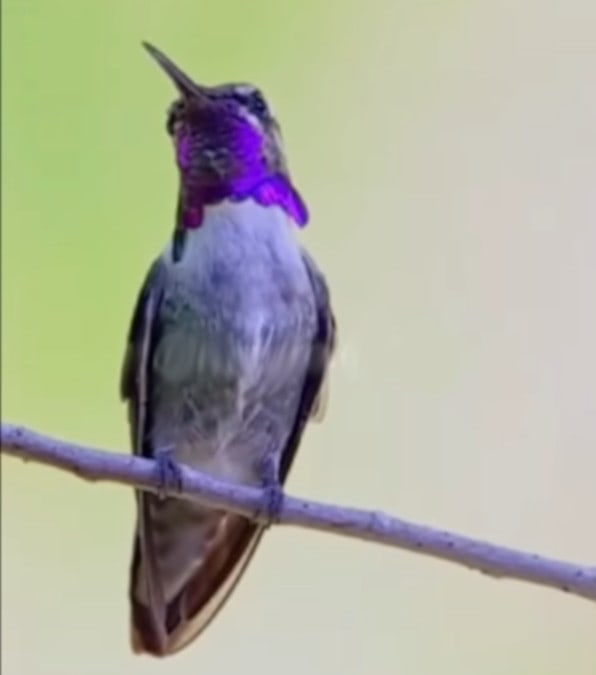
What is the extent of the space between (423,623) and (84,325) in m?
0.45

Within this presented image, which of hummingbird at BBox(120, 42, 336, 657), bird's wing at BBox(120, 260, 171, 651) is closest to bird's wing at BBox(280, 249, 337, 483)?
hummingbird at BBox(120, 42, 336, 657)

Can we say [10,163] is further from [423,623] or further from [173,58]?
[423,623]

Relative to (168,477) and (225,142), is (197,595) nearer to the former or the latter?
(168,477)

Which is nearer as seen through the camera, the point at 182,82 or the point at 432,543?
the point at 432,543

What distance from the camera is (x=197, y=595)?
4.25 ft

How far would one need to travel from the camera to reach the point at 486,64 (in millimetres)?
1262

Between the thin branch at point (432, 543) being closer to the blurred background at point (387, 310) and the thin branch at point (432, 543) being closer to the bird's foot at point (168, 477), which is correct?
the bird's foot at point (168, 477)

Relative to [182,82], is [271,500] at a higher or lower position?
lower

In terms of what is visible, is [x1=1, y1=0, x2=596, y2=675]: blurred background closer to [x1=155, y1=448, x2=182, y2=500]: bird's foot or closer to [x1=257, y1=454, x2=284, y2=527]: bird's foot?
[x1=257, y1=454, x2=284, y2=527]: bird's foot

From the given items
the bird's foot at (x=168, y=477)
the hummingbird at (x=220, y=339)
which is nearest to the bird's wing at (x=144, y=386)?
the hummingbird at (x=220, y=339)

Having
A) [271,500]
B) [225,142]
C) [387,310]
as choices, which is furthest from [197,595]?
[225,142]

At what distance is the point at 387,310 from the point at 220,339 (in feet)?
0.57

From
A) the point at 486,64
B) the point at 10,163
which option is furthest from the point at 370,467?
the point at 10,163

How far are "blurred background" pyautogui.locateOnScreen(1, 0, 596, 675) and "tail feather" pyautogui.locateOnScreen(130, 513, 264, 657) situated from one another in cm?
3
